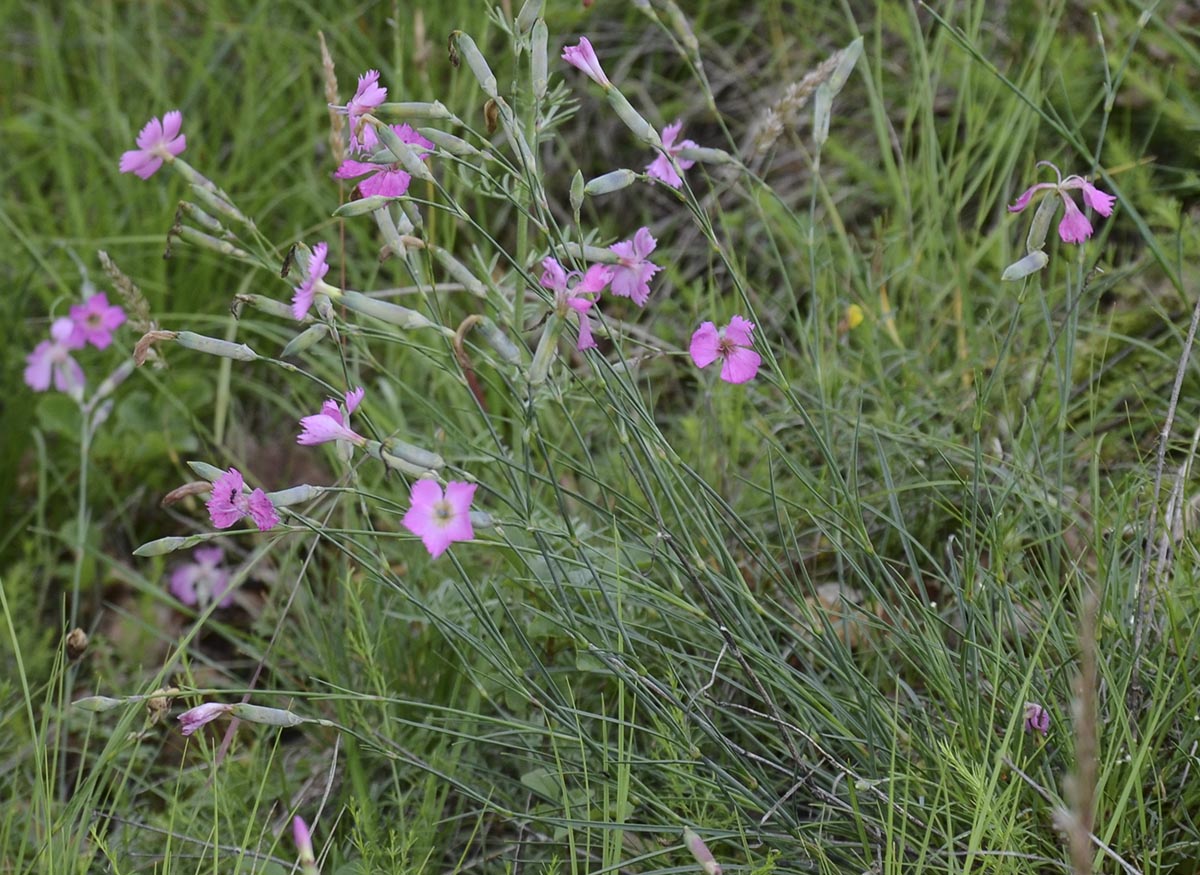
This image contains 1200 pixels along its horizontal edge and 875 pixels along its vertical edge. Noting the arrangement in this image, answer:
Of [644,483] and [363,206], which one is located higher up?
[363,206]

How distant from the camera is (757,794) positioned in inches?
51.5

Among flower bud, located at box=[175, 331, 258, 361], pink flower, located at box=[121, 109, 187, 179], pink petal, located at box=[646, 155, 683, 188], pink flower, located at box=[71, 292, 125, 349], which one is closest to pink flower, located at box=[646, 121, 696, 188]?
pink petal, located at box=[646, 155, 683, 188]

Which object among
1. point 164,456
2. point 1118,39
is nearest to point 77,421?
point 164,456

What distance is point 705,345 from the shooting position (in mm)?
1307

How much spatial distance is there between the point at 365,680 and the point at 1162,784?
1.00 metres

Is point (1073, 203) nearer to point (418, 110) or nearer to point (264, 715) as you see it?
point (418, 110)

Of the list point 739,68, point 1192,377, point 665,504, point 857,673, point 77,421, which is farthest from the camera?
point 739,68

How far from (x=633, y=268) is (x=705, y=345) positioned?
4.5 inches

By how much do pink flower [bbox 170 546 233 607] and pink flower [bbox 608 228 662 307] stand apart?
3.98 ft

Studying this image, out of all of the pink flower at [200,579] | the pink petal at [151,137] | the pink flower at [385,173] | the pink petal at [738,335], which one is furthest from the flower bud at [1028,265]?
the pink flower at [200,579]

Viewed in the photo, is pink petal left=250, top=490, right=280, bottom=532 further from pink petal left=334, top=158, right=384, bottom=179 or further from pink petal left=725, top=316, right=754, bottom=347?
pink petal left=725, top=316, right=754, bottom=347

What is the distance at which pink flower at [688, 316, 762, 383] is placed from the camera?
1.30 metres

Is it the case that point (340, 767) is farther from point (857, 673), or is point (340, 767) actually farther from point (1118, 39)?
point (1118, 39)

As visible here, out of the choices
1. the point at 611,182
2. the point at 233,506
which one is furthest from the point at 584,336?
the point at 233,506
